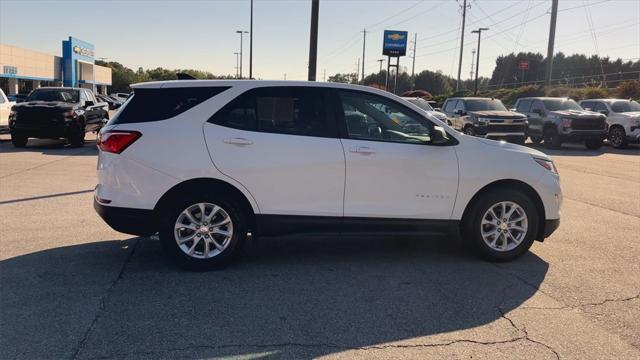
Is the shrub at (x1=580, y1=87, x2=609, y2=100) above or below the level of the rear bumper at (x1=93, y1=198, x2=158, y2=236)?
above

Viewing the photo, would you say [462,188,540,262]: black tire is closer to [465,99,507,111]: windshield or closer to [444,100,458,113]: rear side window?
[465,99,507,111]: windshield

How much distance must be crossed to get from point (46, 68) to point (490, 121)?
174 ft

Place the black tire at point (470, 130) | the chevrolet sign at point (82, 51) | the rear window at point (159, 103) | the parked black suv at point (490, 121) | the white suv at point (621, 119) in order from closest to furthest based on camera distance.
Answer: the rear window at point (159, 103) → the parked black suv at point (490, 121) → the black tire at point (470, 130) → the white suv at point (621, 119) → the chevrolet sign at point (82, 51)

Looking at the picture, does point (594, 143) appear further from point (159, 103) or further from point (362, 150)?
point (159, 103)

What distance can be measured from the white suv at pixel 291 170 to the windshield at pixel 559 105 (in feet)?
56.9

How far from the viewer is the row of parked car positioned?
19781mm

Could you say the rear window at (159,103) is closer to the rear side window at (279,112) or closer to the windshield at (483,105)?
the rear side window at (279,112)

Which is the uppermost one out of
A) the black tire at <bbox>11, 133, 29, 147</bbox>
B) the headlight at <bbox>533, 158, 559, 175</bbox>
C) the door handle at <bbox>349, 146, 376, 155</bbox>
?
the door handle at <bbox>349, 146, 376, 155</bbox>

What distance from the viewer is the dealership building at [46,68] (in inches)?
1983

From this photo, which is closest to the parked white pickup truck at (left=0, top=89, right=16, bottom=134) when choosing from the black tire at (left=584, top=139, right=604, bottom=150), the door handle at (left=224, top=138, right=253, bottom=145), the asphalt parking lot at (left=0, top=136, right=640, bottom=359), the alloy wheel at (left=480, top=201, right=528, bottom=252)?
the asphalt parking lot at (left=0, top=136, right=640, bottom=359)

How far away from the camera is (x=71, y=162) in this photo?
1353cm

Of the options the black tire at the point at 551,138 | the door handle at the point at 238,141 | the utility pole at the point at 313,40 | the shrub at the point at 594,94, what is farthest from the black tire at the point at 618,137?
the door handle at the point at 238,141

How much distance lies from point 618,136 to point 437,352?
21.3m

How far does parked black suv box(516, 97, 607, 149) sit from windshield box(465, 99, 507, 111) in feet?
6.07
